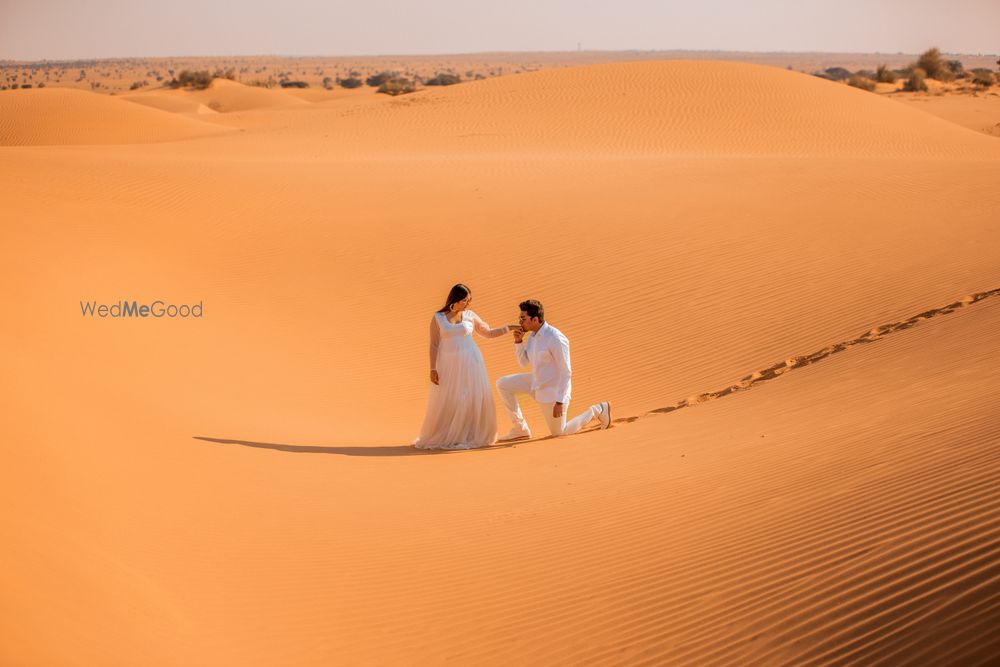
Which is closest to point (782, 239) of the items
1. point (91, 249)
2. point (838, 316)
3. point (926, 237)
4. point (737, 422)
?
point (926, 237)

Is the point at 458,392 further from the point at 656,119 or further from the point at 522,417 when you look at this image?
the point at 656,119

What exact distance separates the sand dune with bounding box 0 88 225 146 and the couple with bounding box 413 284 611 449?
34307 millimetres

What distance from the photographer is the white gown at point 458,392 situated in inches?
377

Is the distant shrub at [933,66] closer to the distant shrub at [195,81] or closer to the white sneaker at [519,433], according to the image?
the distant shrub at [195,81]

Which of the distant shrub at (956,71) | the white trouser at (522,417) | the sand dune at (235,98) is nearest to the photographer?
the white trouser at (522,417)

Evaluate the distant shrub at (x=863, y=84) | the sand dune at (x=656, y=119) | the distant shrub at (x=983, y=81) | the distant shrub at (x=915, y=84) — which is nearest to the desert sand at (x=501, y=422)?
the sand dune at (x=656, y=119)

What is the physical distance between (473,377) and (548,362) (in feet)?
2.52

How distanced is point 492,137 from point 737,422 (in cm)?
2439

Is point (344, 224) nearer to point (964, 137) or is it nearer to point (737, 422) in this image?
point (737, 422)

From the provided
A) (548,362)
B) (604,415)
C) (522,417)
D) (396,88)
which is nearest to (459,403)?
(522,417)

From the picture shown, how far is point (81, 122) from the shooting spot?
4297 cm

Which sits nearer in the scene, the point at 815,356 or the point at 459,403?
the point at 459,403

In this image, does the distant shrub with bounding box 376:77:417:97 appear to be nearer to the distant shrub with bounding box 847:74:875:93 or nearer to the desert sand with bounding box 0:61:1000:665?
the distant shrub with bounding box 847:74:875:93

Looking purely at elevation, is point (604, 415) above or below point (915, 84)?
below
